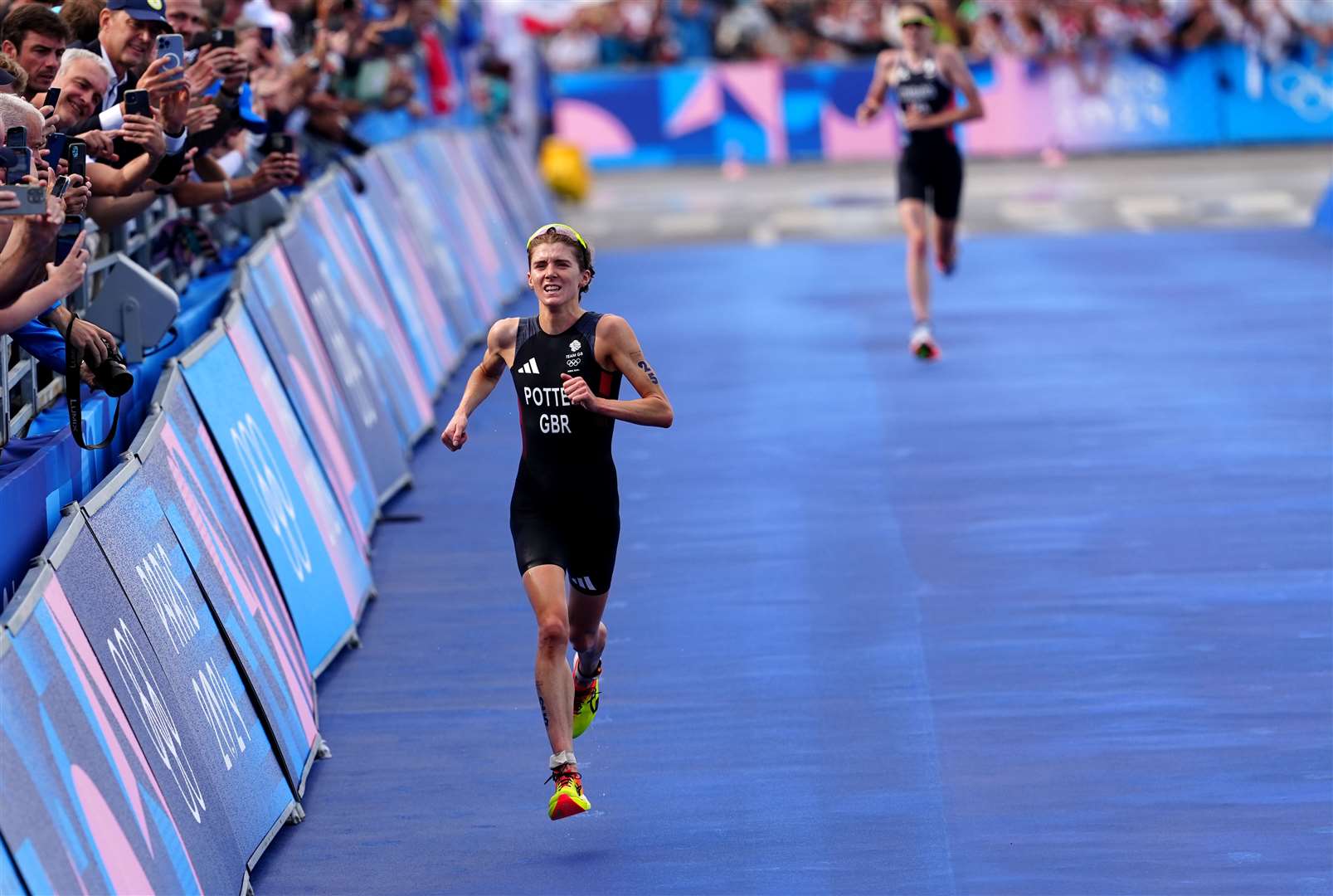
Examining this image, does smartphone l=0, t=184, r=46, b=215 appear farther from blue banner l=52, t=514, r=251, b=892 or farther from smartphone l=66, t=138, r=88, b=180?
smartphone l=66, t=138, r=88, b=180

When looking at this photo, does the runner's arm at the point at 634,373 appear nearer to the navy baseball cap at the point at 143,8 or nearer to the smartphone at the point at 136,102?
the smartphone at the point at 136,102

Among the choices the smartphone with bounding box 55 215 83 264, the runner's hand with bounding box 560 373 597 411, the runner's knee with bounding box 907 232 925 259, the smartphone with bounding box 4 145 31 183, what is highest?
the smartphone with bounding box 4 145 31 183

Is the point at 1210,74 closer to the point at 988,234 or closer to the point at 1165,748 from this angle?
the point at 988,234

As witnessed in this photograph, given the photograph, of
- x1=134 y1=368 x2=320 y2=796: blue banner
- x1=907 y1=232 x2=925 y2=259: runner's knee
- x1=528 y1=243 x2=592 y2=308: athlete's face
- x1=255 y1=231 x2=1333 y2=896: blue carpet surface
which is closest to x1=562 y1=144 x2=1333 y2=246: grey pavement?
x1=907 y1=232 x2=925 y2=259: runner's knee

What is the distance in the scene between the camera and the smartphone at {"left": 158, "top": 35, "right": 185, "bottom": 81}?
8250 mm

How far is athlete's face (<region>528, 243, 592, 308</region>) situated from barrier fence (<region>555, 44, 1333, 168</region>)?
3003 centimetres

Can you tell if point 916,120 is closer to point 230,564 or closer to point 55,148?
point 230,564

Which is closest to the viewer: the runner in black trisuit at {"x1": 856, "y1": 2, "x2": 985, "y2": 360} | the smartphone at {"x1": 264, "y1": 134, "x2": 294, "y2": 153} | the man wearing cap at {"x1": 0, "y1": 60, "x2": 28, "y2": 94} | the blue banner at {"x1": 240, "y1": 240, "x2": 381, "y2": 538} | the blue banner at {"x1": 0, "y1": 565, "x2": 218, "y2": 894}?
the blue banner at {"x1": 0, "y1": 565, "x2": 218, "y2": 894}

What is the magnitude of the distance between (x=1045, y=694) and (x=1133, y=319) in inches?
415

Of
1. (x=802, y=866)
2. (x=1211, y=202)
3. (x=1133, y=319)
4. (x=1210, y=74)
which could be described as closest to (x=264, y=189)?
Answer: (x=802, y=866)

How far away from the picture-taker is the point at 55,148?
633cm

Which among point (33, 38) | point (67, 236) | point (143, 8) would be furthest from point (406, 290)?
point (67, 236)

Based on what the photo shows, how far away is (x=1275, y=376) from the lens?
15078 mm

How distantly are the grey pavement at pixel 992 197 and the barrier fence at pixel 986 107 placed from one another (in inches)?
16.5
